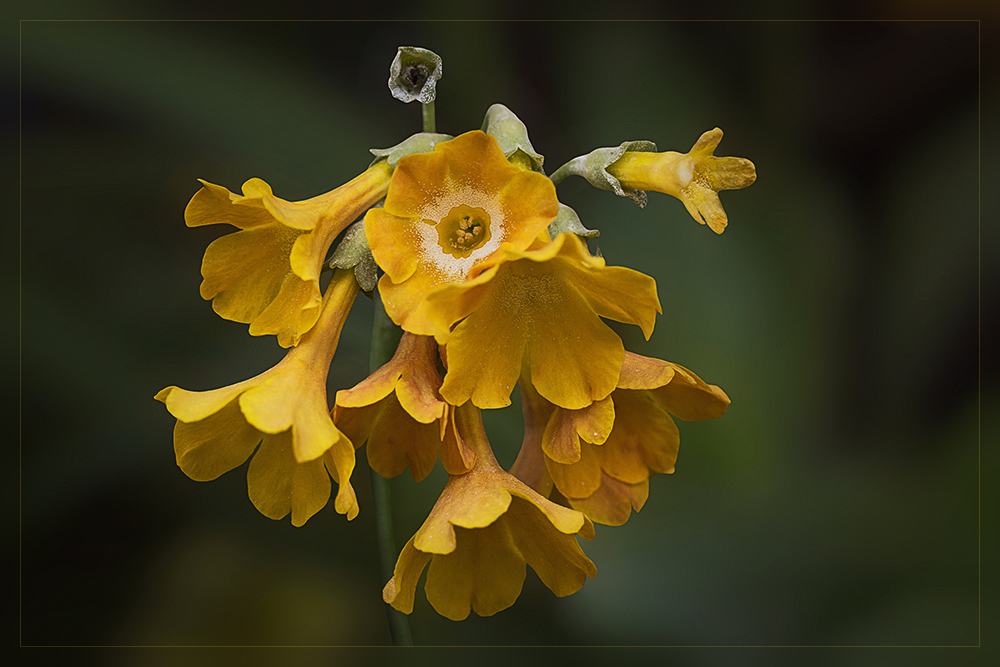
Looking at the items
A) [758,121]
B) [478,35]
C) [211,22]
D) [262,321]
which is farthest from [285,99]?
[758,121]

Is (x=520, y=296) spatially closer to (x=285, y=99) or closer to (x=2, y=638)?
(x=285, y=99)

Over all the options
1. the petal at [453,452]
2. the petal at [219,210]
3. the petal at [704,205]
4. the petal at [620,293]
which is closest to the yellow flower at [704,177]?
the petal at [704,205]

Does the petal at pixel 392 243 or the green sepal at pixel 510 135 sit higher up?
the green sepal at pixel 510 135

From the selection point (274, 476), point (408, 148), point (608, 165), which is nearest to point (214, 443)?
point (274, 476)

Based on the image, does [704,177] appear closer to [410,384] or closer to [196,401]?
[410,384]

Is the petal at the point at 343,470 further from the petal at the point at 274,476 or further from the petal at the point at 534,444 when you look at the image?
the petal at the point at 534,444
